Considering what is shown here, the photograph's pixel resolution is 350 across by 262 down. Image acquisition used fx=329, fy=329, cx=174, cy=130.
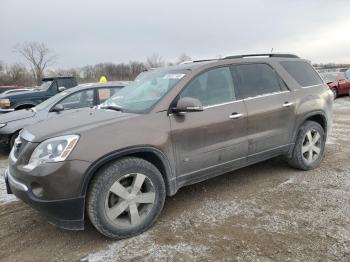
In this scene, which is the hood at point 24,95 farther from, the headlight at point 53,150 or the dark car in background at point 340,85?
the dark car in background at point 340,85

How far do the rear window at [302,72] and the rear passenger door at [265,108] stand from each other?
1.19ft

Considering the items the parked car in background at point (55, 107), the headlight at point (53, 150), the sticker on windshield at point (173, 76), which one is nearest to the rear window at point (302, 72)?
the sticker on windshield at point (173, 76)

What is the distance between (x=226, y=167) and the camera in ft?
13.6

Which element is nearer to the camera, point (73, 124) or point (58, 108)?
point (73, 124)

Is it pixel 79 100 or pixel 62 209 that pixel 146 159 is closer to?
pixel 62 209

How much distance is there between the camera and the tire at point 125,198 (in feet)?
10.2

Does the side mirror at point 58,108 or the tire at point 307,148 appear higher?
the side mirror at point 58,108

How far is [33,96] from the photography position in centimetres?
1012

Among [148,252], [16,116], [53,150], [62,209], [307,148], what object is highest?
[53,150]

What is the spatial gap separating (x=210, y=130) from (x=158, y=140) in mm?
707

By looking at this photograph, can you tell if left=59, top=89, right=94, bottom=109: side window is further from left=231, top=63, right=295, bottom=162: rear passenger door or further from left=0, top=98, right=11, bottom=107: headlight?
left=231, top=63, right=295, bottom=162: rear passenger door

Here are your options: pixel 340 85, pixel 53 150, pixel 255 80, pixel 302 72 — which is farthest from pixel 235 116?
pixel 340 85

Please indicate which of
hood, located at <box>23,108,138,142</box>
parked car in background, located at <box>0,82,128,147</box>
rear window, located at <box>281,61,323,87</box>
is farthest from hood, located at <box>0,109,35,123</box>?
rear window, located at <box>281,61,323,87</box>

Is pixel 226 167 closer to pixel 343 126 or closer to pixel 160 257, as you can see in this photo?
pixel 160 257
